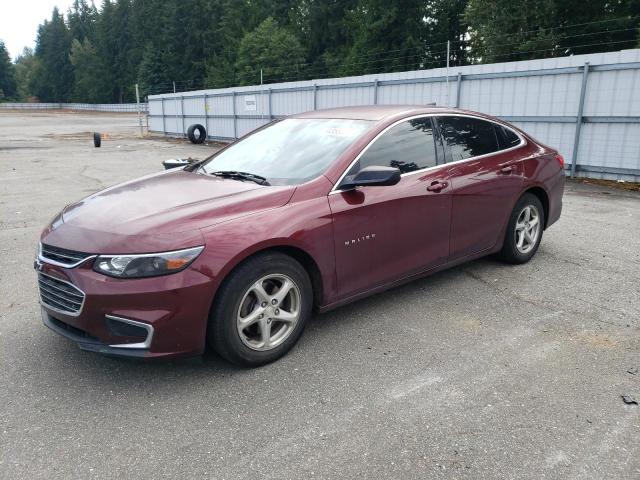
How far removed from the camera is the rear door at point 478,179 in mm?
4426

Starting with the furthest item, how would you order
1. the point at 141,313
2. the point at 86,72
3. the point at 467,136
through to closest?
1. the point at 86,72
2. the point at 467,136
3. the point at 141,313

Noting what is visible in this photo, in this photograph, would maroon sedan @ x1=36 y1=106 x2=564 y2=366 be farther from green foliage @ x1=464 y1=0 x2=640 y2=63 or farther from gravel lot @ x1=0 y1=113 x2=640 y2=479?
green foliage @ x1=464 y1=0 x2=640 y2=63

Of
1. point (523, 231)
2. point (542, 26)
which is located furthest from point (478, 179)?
point (542, 26)

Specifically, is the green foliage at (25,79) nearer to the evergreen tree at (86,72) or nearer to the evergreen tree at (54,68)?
the evergreen tree at (54,68)


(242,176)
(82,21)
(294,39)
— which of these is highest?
(82,21)

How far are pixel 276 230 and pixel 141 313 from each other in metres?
0.90

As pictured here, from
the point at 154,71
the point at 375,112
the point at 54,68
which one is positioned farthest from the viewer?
the point at 54,68

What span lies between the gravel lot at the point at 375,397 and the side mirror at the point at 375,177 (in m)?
1.08

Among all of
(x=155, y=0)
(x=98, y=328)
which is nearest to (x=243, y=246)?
(x=98, y=328)

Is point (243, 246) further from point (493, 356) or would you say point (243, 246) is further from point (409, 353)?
point (493, 356)

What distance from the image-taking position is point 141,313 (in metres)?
2.87

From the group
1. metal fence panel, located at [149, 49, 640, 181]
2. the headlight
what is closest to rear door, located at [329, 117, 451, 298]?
the headlight

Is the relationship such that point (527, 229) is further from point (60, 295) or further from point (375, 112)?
point (60, 295)

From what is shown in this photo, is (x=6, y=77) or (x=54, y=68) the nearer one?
(x=6, y=77)
